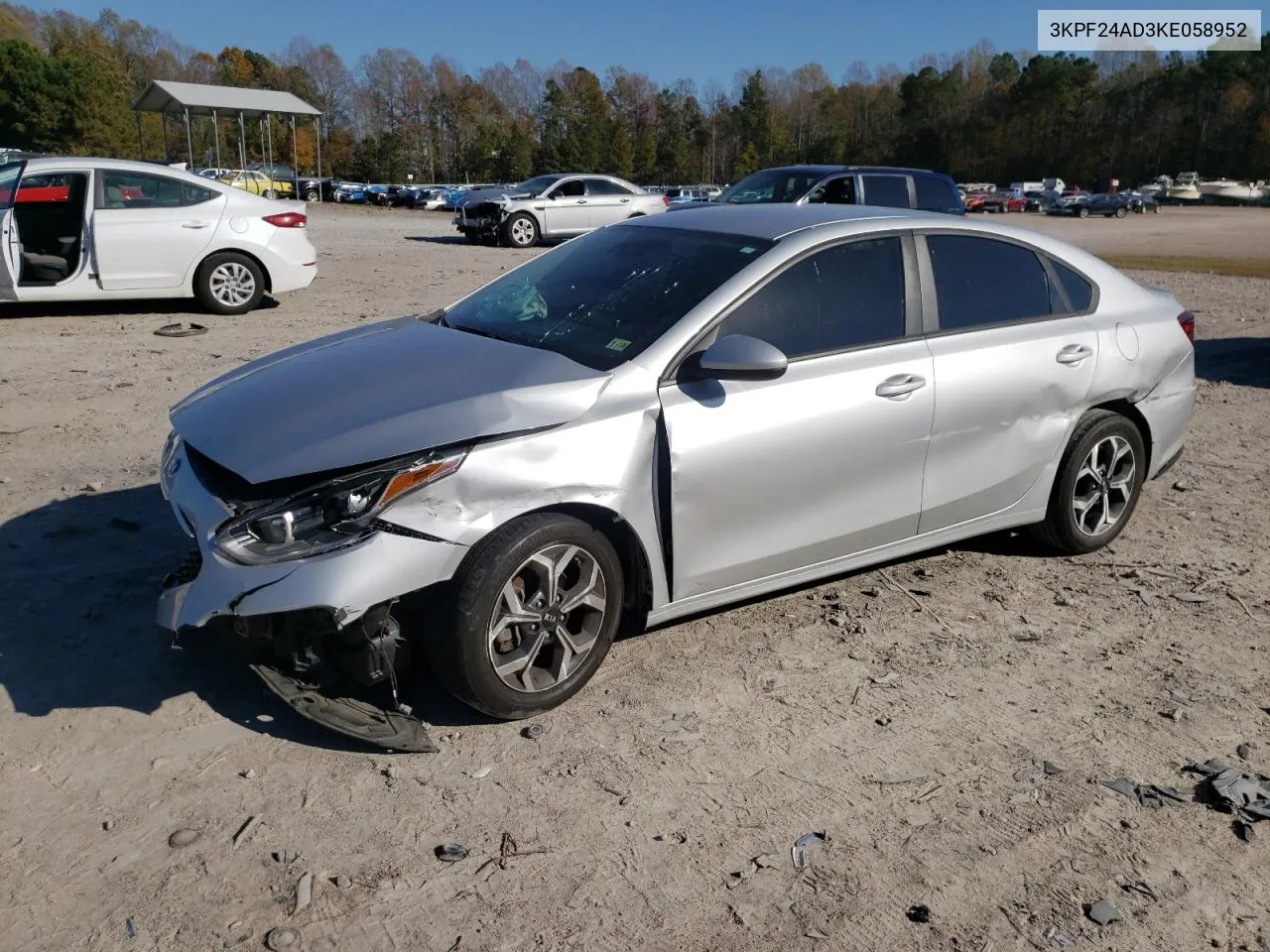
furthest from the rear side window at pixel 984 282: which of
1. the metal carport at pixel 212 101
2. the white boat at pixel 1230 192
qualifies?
the white boat at pixel 1230 192

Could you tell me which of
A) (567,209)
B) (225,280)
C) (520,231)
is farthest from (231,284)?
(567,209)

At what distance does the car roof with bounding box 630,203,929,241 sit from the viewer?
4.48 m

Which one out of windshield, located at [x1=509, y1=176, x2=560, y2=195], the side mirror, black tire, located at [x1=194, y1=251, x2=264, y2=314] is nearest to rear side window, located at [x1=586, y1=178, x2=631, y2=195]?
windshield, located at [x1=509, y1=176, x2=560, y2=195]

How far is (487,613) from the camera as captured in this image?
346cm

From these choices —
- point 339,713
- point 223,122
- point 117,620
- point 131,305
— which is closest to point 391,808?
point 339,713

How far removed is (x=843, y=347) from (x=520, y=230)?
20.3 metres

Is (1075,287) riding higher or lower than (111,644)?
higher

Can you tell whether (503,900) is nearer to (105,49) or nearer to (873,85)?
(105,49)

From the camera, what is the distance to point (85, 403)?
7.68 m

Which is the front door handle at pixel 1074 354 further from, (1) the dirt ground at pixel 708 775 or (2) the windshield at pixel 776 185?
(2) the windshield at pixel 776 185

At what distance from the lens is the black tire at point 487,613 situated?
3420 mm

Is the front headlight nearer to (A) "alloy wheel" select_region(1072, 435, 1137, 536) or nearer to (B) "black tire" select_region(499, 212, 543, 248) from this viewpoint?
(A) "alloy wheel" select_region(1072, 435, 1137, 536)

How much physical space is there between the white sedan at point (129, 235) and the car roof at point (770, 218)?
25.2ft

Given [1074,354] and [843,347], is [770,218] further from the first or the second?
[1074,354]
